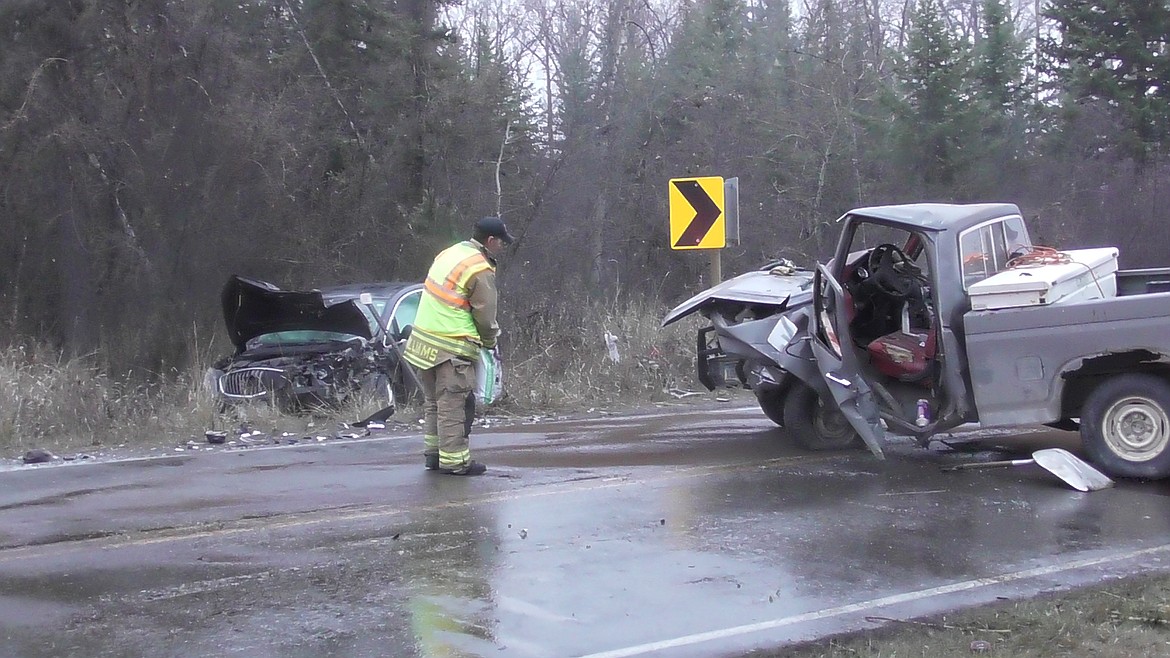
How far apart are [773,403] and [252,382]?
504 centimetres

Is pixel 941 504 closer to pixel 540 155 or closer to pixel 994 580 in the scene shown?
pixel 994 580

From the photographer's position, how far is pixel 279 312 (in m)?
12.4

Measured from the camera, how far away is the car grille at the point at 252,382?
38.7ft

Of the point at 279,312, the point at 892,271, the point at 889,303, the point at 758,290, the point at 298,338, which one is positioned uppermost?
the point at 892,271

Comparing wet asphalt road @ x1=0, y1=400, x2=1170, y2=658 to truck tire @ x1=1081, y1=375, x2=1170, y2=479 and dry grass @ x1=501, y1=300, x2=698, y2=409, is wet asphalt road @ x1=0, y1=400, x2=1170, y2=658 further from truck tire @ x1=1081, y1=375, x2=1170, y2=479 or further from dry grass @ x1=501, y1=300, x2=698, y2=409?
dry grass @ x1=501, y1=300, x2=698, y2=409

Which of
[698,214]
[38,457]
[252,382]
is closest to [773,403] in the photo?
[698,214]

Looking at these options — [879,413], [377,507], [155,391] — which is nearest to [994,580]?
[879,413]

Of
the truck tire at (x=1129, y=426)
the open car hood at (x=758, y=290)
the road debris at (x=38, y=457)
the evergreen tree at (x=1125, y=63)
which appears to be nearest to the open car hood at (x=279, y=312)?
the road debris at (x=38, y=457)

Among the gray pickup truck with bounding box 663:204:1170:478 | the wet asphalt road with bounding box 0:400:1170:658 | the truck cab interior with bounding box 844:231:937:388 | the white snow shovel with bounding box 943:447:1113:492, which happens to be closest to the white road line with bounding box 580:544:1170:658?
the wet asphalt road with bounding box 0:400:1170:658

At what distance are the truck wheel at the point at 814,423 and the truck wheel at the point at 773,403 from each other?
1.45 feet

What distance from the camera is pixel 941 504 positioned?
7.56 m

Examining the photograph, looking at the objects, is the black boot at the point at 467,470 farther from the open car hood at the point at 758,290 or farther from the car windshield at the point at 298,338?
the car windshield at the point at 298,338

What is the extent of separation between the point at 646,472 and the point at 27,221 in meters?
13.6

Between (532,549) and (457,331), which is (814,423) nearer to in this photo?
(457,331)
